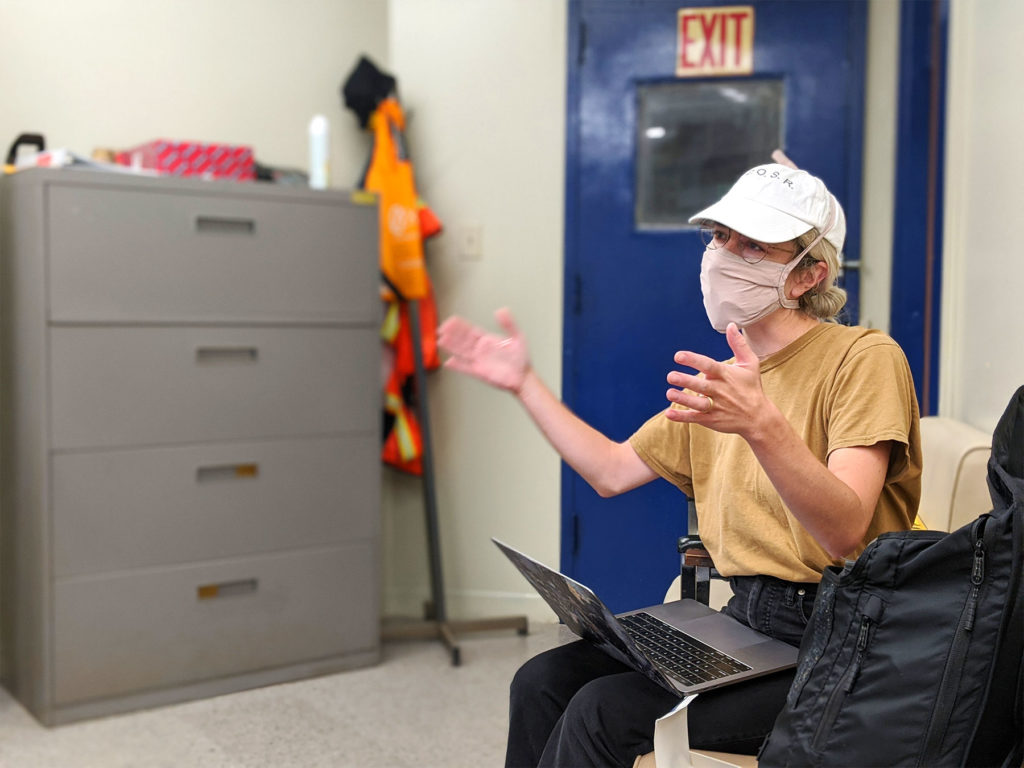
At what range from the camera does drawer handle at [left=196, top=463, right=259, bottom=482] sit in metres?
2.42

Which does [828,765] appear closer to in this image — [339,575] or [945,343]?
[945,343]

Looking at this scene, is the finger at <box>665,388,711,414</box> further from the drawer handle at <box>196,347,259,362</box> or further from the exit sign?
the drawer handle at <box>196,347,259,362</box>

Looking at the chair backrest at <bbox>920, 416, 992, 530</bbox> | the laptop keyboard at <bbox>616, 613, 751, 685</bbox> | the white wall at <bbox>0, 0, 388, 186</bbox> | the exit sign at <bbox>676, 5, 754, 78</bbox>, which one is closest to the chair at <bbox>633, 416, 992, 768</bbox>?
the chair backrest at <bbox>920, 416, 992, 530</bbox>

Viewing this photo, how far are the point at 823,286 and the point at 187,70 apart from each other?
204 centimetres

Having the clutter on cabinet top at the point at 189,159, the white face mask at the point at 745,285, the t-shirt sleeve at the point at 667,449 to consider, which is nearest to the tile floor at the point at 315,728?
the t-shirt sleeve at the point at 667,449

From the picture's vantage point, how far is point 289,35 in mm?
2918

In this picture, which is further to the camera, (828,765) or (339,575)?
(339,575)

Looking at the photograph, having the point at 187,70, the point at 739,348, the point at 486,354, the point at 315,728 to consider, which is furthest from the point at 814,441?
the point at 187,70

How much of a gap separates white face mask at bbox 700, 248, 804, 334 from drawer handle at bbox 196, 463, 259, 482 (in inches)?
58.7

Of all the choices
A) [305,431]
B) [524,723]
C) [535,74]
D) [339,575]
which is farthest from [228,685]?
[535,74]

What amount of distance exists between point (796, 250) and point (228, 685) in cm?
180

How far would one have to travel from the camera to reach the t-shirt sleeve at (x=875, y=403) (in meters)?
1.13

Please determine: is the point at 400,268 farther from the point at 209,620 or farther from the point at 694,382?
the point at 694,382

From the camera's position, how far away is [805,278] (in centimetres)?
129
